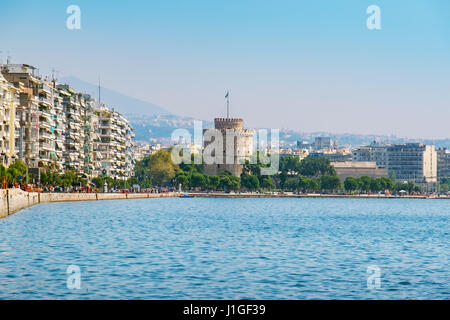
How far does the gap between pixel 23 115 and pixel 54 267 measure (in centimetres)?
5863

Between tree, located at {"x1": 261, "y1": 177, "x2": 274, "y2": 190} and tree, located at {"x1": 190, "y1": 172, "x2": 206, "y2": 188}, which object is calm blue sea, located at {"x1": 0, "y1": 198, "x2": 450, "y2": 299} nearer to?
tree, located at {"x1": 190, "y1": 172, "x2": 206, "y2": 188}

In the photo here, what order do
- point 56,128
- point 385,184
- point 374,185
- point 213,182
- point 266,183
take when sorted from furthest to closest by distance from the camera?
point 385,184 < point 374,185 < point 266,183 < point 213,182 < point 56,128

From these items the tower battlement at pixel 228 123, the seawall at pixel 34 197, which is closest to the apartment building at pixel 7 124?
the seawall at pixel 34 197

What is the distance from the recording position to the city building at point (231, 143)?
552ft

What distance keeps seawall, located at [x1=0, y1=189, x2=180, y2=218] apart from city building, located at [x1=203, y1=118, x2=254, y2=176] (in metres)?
39.9

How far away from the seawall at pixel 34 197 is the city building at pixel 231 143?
1570 inches

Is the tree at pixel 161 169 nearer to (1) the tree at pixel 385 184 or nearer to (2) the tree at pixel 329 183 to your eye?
(2) the tree at pixel 329 183

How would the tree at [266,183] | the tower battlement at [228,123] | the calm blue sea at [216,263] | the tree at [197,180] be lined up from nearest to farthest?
the calm blue sea at [216,263] < the tree at [197,180] < the tree at [266,183] < the tower battlement at [228,123]

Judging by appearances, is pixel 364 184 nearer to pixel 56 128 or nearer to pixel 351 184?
pixel 351 184

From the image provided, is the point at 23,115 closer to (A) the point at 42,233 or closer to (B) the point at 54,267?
(A) the point at 42,233

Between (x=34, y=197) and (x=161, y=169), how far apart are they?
292ft

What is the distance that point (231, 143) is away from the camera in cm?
17000

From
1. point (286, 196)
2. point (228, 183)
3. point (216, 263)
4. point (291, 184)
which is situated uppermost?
point (228, 183)

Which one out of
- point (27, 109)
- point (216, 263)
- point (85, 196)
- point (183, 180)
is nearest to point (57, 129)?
point (85, 196)
